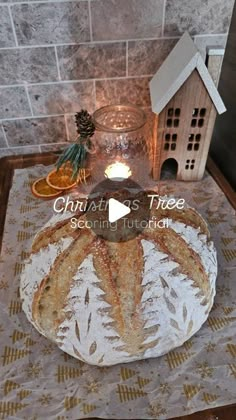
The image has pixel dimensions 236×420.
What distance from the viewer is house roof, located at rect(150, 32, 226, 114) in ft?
2.46

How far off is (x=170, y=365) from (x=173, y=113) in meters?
0.59

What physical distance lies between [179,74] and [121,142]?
21 cm

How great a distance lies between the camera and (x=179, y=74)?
0.76 metres

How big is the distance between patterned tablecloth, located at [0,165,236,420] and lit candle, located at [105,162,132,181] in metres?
0.34

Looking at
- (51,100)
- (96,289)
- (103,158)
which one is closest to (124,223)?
(96,289)

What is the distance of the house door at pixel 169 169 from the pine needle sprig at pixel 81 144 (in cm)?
25

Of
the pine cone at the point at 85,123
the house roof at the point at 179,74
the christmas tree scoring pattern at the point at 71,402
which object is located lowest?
the christmas tree scoring pattern at the point at 71,402

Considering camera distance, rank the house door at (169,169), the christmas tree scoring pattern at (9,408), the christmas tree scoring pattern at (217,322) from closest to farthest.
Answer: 1. the christmas tree scoring pattern at (9,408)
2. the christmas tree scoring pattern at (217,322)
3. the house door at (169,169)

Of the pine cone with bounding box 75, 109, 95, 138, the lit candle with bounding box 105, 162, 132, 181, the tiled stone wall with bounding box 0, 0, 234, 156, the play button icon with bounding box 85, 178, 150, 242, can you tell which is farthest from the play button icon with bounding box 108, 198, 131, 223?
the tiled stone wall with bounding box 0, 0, 234, 156

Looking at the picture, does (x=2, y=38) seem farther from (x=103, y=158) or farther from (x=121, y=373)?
(x=121, y=373)

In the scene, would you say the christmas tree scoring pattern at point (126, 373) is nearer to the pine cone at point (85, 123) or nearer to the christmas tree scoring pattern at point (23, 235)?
the christmas tree scoring pattern at point (23, 235)

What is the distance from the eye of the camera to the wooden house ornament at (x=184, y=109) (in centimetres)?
77

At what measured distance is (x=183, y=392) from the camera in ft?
1.72

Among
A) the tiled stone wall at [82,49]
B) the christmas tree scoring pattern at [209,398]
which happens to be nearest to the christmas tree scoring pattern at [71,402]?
the christmas tree scoring pattern at [209,398]
